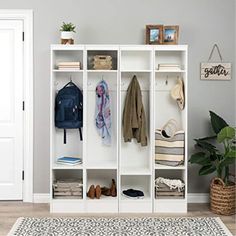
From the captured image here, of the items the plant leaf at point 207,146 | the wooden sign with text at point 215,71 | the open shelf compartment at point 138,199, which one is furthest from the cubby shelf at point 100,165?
the wooden sign with text at point 215,71

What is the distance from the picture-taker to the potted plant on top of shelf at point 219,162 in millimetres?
4551

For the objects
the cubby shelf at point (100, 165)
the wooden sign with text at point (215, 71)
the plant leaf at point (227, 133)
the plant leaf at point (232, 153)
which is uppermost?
the wooden sign with text at point (215, 71)

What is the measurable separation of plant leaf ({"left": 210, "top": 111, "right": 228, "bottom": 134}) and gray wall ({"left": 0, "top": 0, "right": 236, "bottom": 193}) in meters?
0.31

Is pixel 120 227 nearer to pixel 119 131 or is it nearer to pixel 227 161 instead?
pixel 119 131

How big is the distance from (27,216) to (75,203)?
1.71 ft

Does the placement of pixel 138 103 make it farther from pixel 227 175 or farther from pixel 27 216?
pixel 27 216

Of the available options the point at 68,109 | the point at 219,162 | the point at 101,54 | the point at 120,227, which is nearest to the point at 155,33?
the point at 101,54

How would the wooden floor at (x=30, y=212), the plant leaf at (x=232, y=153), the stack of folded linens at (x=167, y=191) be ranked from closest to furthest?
1. the wooden floor at (x=30, y=212)
2. the plant leaf at (x=232, y=153)
3. the stack of folded linens at (x=167, y=191)

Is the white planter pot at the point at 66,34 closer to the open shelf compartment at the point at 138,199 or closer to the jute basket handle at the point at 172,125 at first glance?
the jute basket handle at the point at 172,125

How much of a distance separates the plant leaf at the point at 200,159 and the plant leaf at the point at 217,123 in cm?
32

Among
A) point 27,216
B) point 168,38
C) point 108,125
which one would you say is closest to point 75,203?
point 27,216

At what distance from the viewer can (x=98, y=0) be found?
16.4ft

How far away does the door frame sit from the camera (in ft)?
16.2

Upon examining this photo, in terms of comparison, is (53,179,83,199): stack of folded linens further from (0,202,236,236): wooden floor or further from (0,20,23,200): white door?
(0,20,23,200): white door
